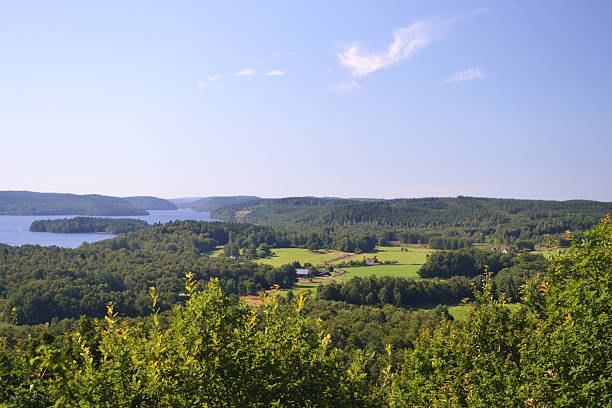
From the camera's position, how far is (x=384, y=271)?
12231 cm

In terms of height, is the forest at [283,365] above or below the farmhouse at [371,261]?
above

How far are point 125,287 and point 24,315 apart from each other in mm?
26785

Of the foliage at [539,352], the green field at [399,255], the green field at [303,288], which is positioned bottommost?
the green field at [303,288]

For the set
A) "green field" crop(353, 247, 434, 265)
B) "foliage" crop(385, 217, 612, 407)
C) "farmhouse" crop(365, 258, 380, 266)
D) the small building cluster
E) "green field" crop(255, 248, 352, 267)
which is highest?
"foliage" crop(385, 217, 612, 407)

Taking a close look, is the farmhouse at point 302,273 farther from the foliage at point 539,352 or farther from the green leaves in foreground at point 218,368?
the green leaves in foreground at point 218,368

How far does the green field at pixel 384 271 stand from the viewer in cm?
11612

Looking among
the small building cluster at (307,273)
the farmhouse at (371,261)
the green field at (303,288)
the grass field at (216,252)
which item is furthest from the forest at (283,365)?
the grass field at (216,252)

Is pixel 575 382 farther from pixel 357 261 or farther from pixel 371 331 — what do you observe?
pixel 357 261

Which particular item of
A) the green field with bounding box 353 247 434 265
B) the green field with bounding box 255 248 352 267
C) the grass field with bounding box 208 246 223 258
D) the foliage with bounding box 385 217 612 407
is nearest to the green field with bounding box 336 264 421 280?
the green field with bounding box 353 247 434 265

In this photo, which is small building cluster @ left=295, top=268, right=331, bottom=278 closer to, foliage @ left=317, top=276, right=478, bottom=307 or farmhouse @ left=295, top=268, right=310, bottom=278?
farmhouse @ left=295, top=268, right=310, bottom=278

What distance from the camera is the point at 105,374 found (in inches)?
366

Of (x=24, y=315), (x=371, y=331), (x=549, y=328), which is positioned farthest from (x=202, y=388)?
(x=24, y=315)

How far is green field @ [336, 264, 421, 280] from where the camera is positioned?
381 ft

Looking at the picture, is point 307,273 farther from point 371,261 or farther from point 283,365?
point 283,365
